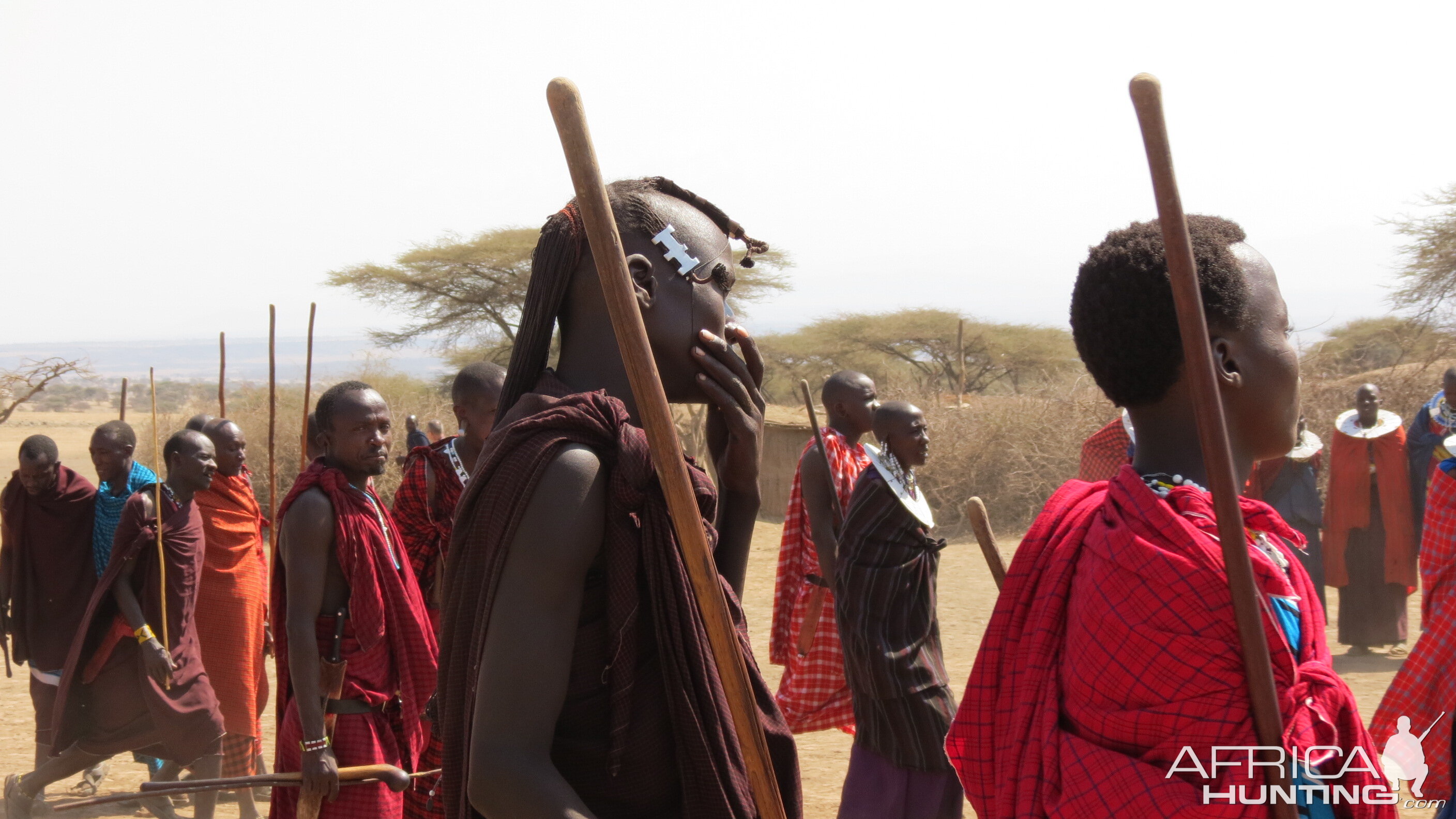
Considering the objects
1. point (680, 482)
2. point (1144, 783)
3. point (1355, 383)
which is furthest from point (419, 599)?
point (1355, 383)

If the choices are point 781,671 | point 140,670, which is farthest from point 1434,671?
point 140,670

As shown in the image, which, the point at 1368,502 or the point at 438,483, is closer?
the point at 438,483

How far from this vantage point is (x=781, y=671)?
28.8 ft

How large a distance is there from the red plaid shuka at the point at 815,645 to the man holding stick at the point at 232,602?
8.69ft

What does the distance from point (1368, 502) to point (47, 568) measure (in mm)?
8550

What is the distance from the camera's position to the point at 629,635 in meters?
1.58

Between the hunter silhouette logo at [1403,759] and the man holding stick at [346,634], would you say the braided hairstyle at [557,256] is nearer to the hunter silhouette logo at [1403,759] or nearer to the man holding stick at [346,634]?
the hunter silhouette logo at [1403,759]

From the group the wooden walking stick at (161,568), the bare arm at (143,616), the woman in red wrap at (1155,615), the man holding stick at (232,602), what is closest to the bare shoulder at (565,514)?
the woman in red wrap at (1155,615)

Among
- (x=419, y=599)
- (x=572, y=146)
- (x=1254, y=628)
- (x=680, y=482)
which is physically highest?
(x=572, y=146)

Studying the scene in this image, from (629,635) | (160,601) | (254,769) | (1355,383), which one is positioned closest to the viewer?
(629,635)

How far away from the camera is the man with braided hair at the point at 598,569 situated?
148 cm

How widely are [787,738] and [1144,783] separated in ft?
1.82

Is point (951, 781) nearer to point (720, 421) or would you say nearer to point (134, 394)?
point (720, 421)

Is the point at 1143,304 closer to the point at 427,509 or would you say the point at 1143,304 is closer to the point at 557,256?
the point at 557,256
